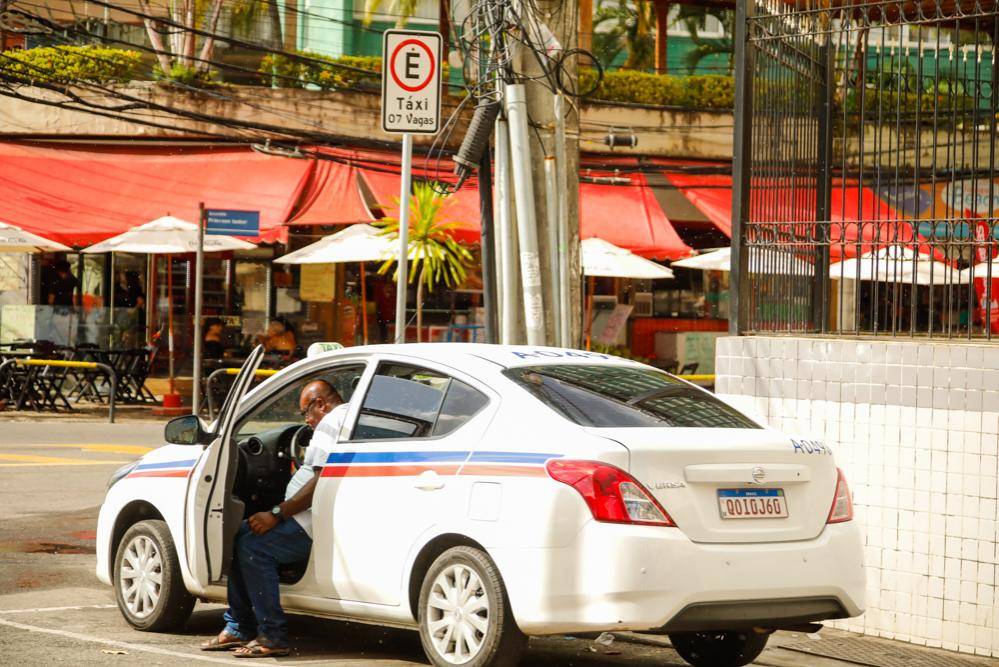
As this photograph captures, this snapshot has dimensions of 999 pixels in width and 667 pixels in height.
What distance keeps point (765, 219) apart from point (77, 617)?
463cm

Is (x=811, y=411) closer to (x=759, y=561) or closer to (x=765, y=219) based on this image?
(x=765, y=219)

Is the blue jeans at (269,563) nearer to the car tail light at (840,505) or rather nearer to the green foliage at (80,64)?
the car tail light at (840,505)

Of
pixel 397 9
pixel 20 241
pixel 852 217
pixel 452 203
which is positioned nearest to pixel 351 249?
pixel 452 203

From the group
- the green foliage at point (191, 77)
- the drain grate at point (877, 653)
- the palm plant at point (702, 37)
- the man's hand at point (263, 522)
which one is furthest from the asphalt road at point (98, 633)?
the palm plant at point (702, 37)

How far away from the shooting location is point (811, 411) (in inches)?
332

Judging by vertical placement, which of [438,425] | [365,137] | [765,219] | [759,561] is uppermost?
[365,137]

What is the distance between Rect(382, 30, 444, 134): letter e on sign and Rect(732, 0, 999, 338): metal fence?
209 centimetres

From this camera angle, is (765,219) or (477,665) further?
(765,219)

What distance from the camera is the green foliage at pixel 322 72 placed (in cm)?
2702

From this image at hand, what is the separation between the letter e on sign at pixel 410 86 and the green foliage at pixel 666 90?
1797 centimetres

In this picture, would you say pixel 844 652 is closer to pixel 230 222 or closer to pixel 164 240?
pixel 230 222

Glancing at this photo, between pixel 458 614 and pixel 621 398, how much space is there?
3.86 feet

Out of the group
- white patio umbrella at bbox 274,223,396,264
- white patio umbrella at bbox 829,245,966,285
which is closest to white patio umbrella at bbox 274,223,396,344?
white patio umbrella at bbox 274,223,396,264

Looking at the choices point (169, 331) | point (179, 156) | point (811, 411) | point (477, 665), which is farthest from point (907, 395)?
point (179, 156)
